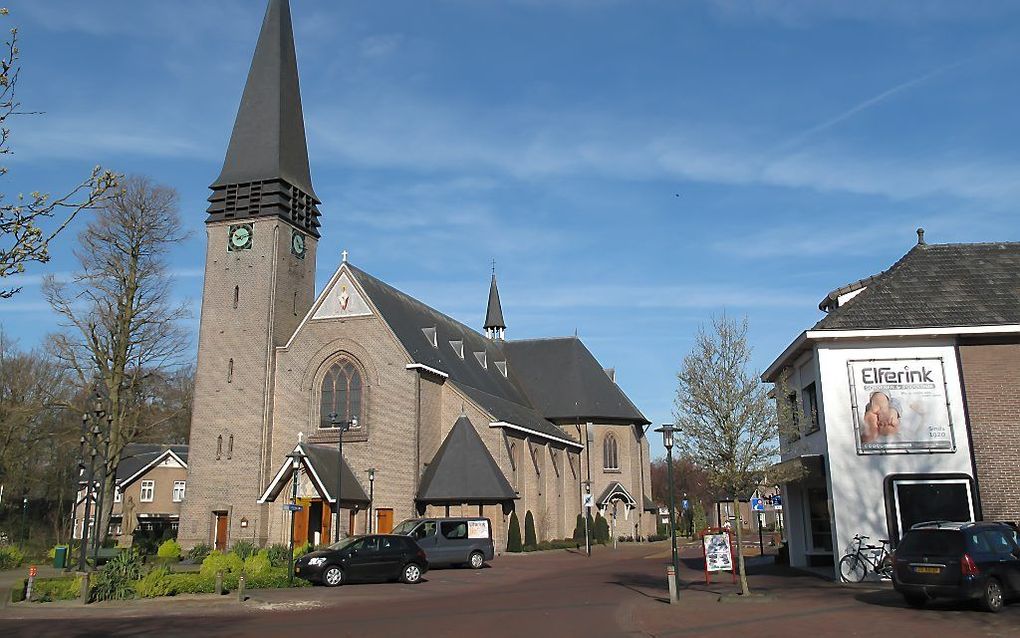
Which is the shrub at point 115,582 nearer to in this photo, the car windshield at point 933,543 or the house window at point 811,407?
the car windshield at point 933,543

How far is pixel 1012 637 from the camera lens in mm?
11578

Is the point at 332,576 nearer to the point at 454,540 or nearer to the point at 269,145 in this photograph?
the point at 454,540

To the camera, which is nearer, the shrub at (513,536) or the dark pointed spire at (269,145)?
the shrub at (513,536)

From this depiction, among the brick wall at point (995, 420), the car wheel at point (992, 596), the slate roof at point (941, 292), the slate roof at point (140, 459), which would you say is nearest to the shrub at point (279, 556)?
the slate roof at point (941, 292)

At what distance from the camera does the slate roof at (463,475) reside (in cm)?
3659

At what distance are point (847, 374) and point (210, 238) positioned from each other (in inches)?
1256

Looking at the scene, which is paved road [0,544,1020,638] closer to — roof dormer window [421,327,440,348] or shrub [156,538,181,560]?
shrub [156,538,181,560]

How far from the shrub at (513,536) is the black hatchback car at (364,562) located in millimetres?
15207

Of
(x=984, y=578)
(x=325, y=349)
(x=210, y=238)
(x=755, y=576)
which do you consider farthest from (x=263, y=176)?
(x=984, y=578)

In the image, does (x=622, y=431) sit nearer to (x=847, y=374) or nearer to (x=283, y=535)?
(x=283, y=535)

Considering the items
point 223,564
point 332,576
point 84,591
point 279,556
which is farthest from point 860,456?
point 84,591

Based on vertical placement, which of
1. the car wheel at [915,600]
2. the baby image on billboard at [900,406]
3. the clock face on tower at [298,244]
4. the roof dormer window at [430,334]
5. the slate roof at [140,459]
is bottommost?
the car wheel at [915,600]

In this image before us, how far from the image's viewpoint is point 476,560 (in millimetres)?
29453

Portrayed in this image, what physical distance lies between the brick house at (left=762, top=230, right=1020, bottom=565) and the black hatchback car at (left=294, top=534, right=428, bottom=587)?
11.0 m
